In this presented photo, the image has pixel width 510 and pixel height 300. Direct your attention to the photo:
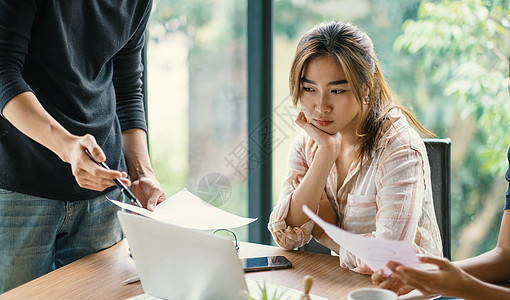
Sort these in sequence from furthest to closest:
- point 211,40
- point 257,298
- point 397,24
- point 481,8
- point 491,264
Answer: point 211,40
point 397,24
point 481,8
point 491,264
point 257,298

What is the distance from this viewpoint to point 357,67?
1.62 metres

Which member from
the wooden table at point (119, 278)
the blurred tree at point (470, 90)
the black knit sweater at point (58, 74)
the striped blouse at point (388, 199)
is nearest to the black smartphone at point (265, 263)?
the wooden table at point (119, 278)

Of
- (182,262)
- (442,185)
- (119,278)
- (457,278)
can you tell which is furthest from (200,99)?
(457,278)

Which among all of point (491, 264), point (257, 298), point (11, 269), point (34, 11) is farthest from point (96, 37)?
point (491, 264)

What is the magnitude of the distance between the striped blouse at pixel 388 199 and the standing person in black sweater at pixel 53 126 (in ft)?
1.36

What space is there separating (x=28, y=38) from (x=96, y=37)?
20 centimetres

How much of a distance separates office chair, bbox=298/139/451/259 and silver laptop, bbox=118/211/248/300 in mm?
835

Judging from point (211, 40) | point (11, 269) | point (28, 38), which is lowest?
point (11, 269)

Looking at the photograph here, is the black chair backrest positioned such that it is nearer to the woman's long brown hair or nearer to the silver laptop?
the woman's long brown hair

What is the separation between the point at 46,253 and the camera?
5.01ft

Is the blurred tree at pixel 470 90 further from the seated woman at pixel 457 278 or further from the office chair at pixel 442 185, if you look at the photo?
the seated woman at pixel 457 278

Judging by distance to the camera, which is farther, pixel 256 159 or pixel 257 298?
pixel 256 159

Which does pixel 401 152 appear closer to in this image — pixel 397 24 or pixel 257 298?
pixel 257 298

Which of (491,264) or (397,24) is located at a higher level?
(397,24)
